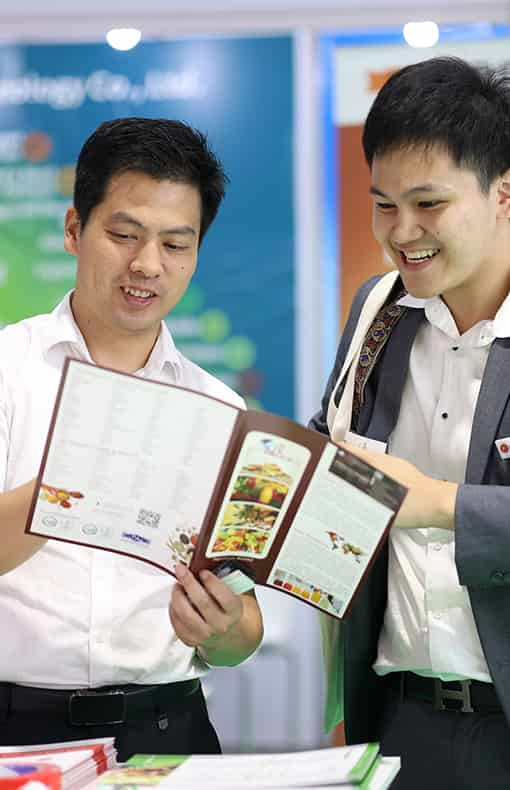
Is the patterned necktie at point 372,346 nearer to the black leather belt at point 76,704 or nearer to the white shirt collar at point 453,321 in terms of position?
the white shirt collar at point 453,321

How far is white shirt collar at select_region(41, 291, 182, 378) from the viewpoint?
2.13 metres

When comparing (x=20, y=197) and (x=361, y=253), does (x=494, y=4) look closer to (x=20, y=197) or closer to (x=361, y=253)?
(x=361, y=253)

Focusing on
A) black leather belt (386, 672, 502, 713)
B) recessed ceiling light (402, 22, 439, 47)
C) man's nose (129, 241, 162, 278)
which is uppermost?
recessed ceiling light (402, 22, 439, 47)

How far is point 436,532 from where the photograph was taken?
6.44 ft

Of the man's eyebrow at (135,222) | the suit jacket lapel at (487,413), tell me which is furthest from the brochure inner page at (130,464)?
the man's eyebrow at (135,222)

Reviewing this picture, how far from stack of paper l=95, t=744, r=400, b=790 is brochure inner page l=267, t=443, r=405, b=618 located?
0.26 m

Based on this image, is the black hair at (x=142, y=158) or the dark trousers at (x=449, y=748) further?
the black hair at (x=142, y=158)

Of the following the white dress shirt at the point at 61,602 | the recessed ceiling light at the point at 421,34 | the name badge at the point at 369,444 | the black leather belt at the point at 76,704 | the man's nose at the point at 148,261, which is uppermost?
the recessed ceiling light at the point at 421,34

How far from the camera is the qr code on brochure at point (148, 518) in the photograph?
5.49 feet

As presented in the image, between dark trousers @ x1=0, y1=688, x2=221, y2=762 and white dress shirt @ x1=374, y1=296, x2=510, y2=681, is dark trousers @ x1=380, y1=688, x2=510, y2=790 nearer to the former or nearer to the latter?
white dress shirt @ x1=374, y1=296, x2=510, y2=681

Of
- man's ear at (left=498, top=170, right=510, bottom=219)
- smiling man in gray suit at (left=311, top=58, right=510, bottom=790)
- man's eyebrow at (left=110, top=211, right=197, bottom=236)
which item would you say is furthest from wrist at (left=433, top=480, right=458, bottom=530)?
man's eyebrow at (left=110, top=211, right=197, bottom=236)

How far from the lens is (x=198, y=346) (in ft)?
13.7

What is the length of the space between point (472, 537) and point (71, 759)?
0.72 meters

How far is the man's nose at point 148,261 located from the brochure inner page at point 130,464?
0.56m
